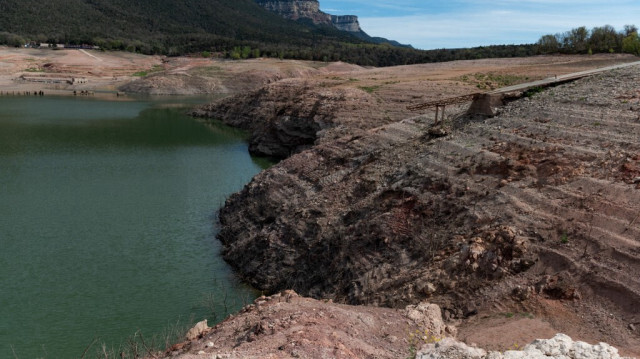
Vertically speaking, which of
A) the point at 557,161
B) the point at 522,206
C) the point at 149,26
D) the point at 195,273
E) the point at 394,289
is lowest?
the point at 195,273

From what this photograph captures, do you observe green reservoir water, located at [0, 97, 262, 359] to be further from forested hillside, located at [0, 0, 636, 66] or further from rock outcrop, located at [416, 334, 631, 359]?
forested hillside, located at [0, 0, 636, 66]

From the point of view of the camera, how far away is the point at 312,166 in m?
28.8

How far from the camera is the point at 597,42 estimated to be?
6762cm

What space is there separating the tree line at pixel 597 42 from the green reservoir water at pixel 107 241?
47.0m

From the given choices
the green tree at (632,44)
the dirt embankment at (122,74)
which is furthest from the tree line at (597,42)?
the dirt embankment at (122,74)

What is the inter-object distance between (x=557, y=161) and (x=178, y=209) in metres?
21.1

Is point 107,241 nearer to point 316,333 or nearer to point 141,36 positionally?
point 316,333

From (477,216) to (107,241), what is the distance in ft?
58.7

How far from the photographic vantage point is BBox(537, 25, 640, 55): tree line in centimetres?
6004

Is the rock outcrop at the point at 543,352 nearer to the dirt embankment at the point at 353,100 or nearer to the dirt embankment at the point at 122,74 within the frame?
the dirt embankment at the point at 353,100

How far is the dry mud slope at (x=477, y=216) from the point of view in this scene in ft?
44.9

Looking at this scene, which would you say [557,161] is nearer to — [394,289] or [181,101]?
[394,289]

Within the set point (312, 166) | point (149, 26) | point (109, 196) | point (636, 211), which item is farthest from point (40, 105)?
point (149, 26)

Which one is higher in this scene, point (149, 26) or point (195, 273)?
point (149, 26)
